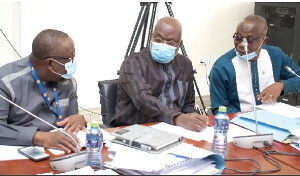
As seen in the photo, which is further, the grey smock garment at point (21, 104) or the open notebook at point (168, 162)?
the grey smock garment at point (21, 104)

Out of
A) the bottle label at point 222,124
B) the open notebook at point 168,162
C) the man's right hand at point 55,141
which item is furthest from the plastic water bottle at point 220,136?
the man's right hand at point 55,141

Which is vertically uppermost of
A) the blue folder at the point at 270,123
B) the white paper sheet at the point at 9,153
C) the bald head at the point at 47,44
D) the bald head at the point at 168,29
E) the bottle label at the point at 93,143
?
the bald head at the point at 168,29

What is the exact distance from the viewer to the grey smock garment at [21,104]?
1.55 m

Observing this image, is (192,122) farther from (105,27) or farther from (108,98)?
(105,27)

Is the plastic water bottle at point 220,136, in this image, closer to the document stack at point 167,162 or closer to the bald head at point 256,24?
the document stack at point 167,162

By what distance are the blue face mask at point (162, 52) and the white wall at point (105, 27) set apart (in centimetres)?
152

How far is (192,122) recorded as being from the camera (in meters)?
1.79

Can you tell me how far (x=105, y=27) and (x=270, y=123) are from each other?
2168mm

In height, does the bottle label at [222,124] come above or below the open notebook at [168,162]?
above

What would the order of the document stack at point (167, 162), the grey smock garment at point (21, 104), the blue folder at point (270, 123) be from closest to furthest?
the document stack at point (167, 162)
the grey smock garment at point (21, 104)
the blue folder at point (270, 123)

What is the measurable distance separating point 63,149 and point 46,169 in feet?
0.52

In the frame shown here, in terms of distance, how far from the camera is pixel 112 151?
138cm

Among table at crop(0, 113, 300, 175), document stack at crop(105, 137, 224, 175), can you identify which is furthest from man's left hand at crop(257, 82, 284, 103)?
document stack at crop(105, 137, 224, 175)

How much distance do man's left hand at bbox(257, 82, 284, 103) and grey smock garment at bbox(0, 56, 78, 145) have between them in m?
1.11
